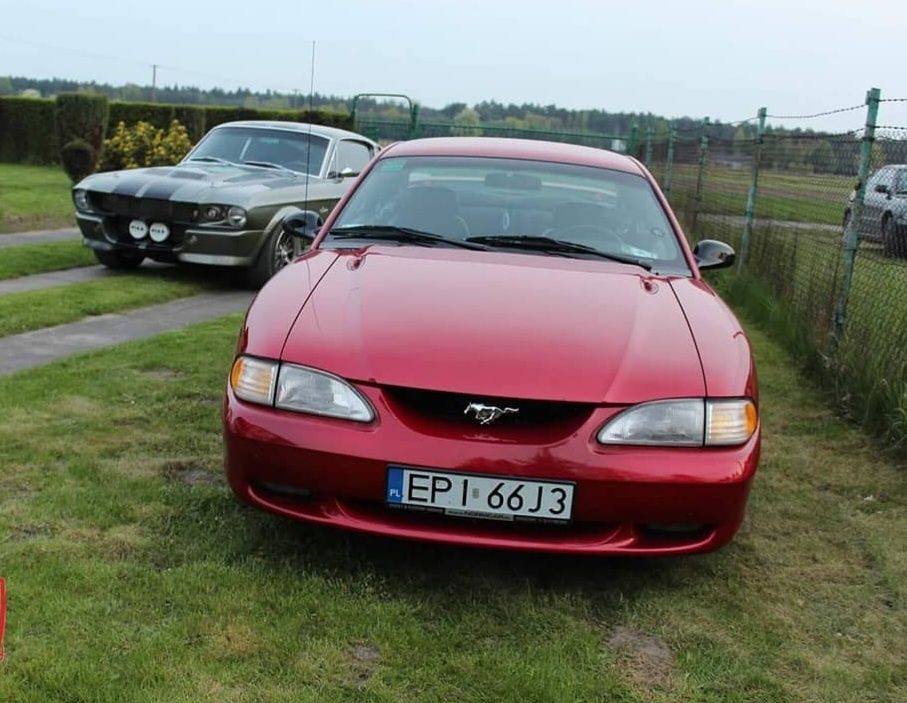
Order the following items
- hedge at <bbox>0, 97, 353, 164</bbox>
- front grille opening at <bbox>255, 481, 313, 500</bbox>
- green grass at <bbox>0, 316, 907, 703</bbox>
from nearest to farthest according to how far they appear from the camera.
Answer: green grass at <bbox>0, 316, 907, 703</bbox>
front grille opening at <bbox>255, 481, 313, 500</bbox>
hedge at <bbox>0, 97, 353, 164</bbox>

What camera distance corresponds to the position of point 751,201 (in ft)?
29.3

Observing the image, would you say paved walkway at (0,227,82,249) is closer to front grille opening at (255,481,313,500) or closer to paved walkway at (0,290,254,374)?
paved walkway at (0,290,254,374)

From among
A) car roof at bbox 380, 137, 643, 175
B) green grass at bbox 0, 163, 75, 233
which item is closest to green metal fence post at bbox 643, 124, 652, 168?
green grass at bbox 0, 163, 75, 233

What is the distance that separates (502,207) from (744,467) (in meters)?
1.77

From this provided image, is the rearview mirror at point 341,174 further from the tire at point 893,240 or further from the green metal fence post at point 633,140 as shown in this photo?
the green metal fence post at point 633,140

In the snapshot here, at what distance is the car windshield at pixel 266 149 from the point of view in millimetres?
9641

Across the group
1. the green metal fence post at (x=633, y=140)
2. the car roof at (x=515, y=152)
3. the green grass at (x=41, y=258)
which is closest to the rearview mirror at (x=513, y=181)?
the car roof at (x=515, y=152)

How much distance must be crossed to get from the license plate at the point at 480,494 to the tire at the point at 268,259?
611cm

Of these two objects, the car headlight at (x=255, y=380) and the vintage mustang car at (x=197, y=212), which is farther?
the vintage mustang car at (x=197, y=212)

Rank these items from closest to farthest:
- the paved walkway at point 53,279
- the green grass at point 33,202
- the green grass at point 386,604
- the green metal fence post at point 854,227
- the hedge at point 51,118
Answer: the green grass at point 386,604 < the green metal fence post at point 854,227 < the paved walkway at point 53,279 < the green grass at point 33,202 < the hedge at point 51,118

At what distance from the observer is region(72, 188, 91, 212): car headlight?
8.66 m

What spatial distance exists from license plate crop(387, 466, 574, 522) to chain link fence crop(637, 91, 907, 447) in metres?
2.59

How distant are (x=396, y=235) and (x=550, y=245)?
636mm

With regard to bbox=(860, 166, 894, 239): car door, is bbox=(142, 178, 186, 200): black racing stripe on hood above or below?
below
